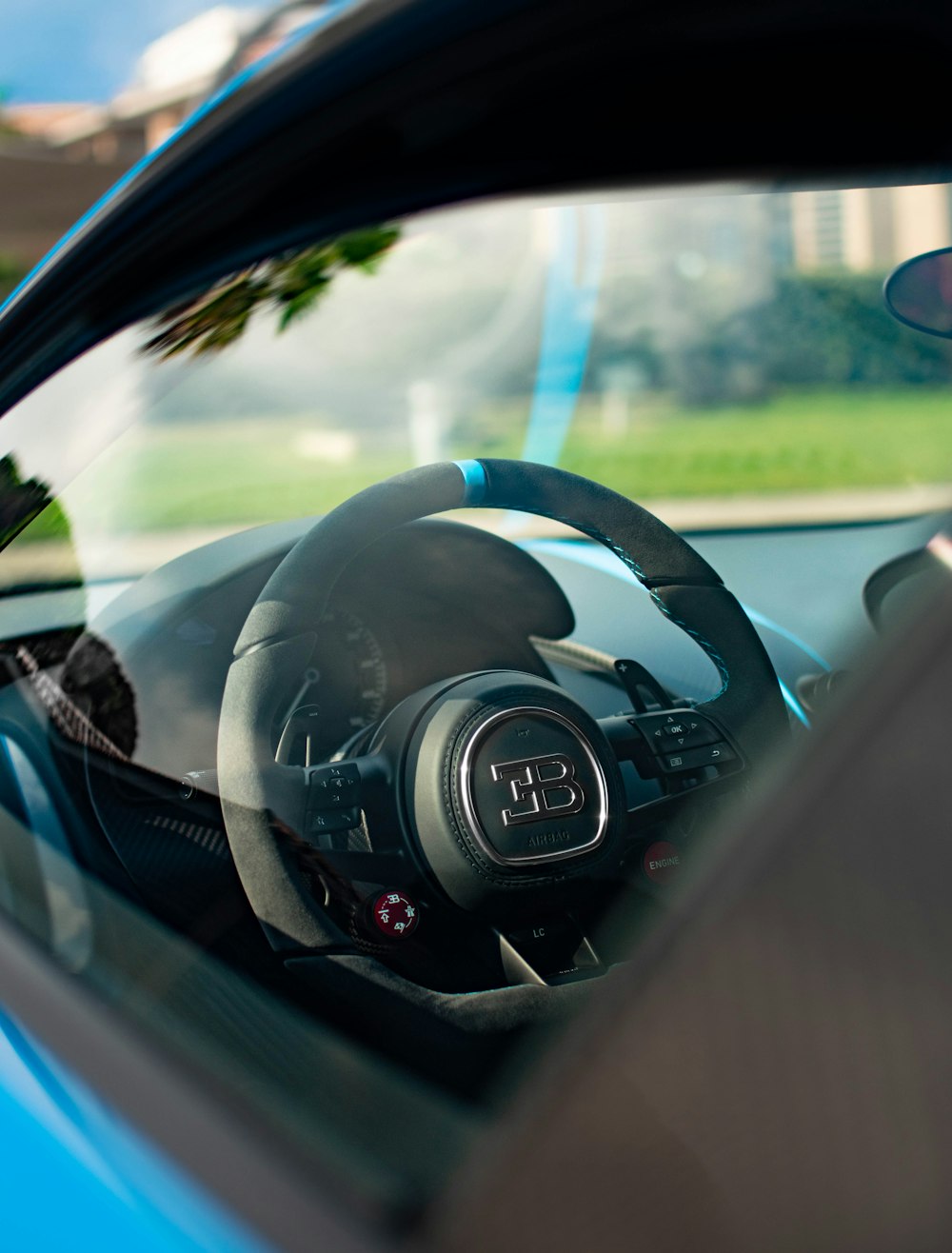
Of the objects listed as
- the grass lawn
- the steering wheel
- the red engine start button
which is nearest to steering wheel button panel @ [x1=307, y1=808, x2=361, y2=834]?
the steering wheel

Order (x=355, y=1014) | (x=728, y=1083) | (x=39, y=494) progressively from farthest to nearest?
(x=39, y=494) < (x=355, y=1014) < (x=728, y=1083)

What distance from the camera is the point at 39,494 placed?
143 centimetres

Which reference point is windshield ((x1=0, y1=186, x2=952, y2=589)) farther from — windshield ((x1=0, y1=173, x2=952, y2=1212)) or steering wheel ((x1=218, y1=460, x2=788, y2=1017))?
steering wheel ((x1=218, y1=460, x2=788, y2=1017))

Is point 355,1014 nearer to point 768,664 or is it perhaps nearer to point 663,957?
point 768,664

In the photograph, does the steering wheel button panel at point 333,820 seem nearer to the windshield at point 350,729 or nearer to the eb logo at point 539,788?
the windshield at point 350,729

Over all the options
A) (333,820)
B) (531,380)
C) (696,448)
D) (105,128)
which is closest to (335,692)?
(333,820)

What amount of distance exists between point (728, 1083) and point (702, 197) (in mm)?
1059

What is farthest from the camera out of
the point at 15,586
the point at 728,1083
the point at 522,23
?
the point at 15,586

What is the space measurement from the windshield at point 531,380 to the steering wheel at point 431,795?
0.27m

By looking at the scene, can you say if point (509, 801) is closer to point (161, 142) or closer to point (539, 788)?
point (539, 788)

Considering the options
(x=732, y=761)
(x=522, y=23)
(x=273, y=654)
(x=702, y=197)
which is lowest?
(x=732, y=761)

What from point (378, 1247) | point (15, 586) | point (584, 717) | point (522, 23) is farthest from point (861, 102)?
point (15, 586)

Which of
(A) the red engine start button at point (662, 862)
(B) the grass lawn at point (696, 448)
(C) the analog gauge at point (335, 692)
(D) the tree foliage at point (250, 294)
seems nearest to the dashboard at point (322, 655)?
(C) the analog gauge at point (335, 692)

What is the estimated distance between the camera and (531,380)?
13.4 feet
